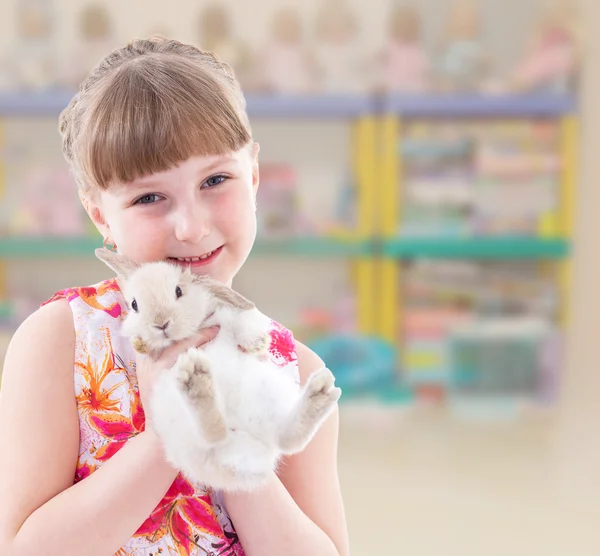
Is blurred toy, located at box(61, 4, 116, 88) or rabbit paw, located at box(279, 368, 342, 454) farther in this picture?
blurred toy, located at box(61, 4, 116, 88)

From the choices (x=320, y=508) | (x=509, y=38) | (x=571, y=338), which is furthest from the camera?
(x=571, y=338)

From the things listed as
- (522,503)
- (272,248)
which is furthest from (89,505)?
(272,248)

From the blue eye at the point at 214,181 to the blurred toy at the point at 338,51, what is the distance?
246 cm

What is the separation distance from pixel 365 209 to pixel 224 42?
35.6 inches

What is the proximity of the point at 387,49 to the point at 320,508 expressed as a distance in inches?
104

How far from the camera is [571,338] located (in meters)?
3.46

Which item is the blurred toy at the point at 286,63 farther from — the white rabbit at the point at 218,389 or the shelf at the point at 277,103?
the white rabbit at the point at 218,389

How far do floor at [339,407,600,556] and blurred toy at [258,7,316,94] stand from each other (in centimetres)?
135

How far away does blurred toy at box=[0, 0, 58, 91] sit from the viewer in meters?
3.09

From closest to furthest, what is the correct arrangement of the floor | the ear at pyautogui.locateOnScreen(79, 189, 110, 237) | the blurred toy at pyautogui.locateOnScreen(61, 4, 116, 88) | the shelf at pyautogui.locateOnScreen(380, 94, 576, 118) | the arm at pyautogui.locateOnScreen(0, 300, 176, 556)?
the arm at pyautogui.locateOnScreen(0, 300, 176, 556) < the ear at pyautogui.locateOnScreen(79, 189, 110, 237) < the floor < the shelf at pyautogui.locateOnScreen(380, 94, 576, 118) < the blurred toy at pyautogui.locateOnScreen(61, 4, 116, 88)

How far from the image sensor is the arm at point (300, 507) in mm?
682

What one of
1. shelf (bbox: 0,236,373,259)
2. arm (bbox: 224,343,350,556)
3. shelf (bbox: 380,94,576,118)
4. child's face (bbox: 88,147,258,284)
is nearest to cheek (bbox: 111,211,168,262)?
child's face (bbox: 88,147,258,284)

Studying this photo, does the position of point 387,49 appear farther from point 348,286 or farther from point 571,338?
point 571,338

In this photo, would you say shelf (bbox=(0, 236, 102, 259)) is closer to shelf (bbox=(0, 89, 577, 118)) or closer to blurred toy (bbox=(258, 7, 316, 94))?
shelf (bbox=(0, 89, 577, 118))
